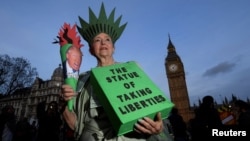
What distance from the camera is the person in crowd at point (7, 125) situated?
577cm

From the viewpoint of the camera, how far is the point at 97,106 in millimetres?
1621

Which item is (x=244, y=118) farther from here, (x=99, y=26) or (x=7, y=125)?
(x=7, y=125)

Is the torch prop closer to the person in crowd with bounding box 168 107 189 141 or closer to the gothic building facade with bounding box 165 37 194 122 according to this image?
the person in crowd with bounding box 168 107 189 141

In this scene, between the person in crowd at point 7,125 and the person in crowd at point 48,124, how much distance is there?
4.00 feet

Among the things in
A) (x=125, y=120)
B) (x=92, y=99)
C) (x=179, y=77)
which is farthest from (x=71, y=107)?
(x=179, y=77)

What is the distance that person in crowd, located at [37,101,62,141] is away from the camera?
513 centimetres

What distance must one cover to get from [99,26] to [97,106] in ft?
→ 3.01

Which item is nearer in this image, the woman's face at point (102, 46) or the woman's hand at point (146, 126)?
the woman's hand at point (146, 126)

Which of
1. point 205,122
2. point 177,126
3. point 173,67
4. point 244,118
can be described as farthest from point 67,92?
point 173,67

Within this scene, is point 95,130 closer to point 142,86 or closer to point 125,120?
point 125,120

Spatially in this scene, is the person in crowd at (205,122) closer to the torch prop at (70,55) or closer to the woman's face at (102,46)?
the woman's face at (102,46)

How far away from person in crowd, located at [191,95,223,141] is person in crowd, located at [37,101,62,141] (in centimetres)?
366

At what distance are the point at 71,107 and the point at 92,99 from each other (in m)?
0.22

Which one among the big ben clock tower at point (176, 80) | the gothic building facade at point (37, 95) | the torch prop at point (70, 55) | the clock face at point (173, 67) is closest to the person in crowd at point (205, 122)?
the torch prop at point (70, 55)
